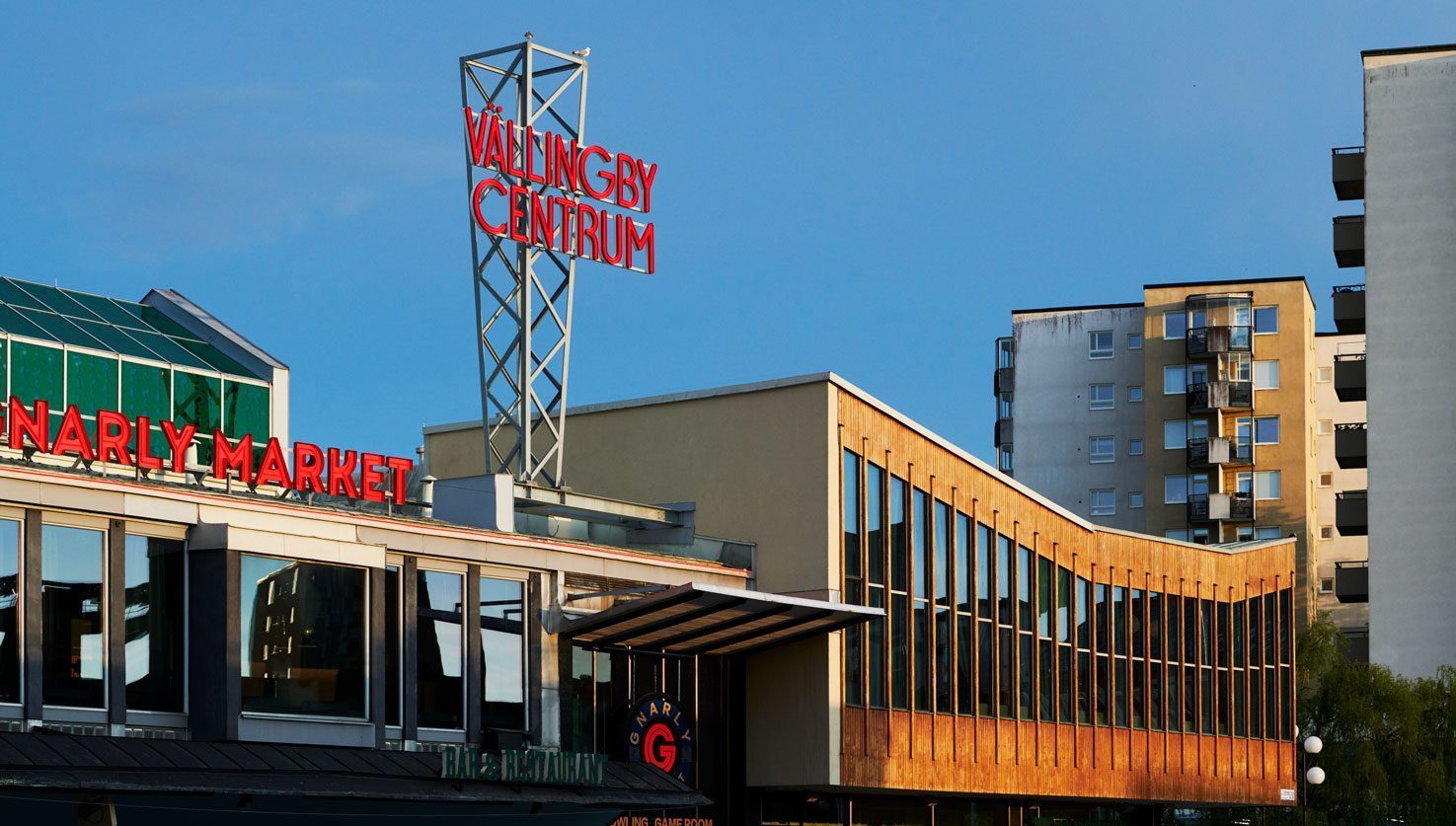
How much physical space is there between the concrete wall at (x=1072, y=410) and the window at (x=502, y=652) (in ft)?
270

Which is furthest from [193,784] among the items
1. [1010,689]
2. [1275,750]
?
[1275,750]

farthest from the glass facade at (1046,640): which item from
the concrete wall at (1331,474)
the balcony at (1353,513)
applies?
the concrete wall at (1331,474)

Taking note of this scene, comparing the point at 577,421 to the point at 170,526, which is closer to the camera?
the point at 170,526

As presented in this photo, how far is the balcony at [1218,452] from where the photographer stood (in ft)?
374

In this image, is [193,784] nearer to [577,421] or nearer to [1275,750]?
[577,421]

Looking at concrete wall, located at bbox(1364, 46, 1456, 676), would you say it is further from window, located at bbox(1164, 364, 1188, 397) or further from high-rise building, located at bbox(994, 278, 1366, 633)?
window, located at bbox(1164, 364, 1188, 397)

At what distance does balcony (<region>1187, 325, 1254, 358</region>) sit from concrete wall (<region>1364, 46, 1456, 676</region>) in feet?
68.6

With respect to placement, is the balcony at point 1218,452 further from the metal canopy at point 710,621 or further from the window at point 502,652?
the window at point 502,652

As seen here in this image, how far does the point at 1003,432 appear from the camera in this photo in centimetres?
12731

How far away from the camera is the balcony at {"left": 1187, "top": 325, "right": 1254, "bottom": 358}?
370 feet

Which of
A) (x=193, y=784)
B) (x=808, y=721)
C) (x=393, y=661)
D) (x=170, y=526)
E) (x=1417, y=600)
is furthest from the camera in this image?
(x=1417, y=600)

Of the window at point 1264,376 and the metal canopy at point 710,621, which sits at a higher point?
the window at point 1264,376

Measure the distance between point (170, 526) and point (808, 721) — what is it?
15.8 meters

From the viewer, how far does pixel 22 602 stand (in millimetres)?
30656
